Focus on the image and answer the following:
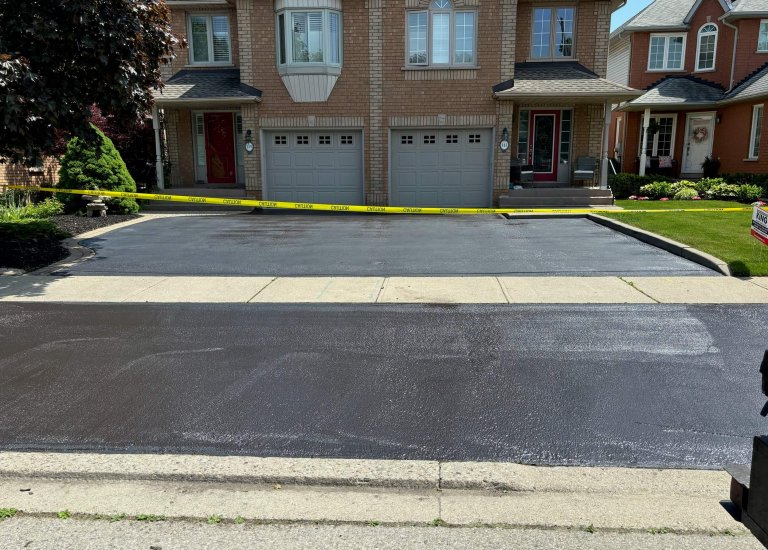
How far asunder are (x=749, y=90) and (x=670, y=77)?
360 centimetres

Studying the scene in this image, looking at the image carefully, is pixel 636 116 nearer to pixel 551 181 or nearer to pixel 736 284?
pixel 551 181

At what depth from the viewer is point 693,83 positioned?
25.0 metres

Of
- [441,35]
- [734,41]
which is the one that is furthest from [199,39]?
[734,41]

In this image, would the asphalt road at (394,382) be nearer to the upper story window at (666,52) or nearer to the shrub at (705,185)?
the shrub at (705,185)

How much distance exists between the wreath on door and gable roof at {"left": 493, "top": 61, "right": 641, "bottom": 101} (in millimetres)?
9084

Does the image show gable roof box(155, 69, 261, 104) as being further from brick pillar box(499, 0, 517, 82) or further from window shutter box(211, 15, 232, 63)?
brick pillar box(499, 0, 517, 82)

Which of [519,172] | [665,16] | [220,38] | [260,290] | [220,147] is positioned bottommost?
[260,290]

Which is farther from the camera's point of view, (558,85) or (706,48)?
(706,48)

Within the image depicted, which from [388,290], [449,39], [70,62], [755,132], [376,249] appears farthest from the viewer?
[755,132]

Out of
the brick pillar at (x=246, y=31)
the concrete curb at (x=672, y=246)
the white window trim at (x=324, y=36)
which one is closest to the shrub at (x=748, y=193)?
the concrete curb at (x=672, y=246)

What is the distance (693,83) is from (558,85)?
1034cm

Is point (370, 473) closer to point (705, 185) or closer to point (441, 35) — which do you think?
point (441, 35)

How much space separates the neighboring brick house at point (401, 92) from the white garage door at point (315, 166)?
37 millimetres

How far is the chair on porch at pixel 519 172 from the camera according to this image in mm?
19484
